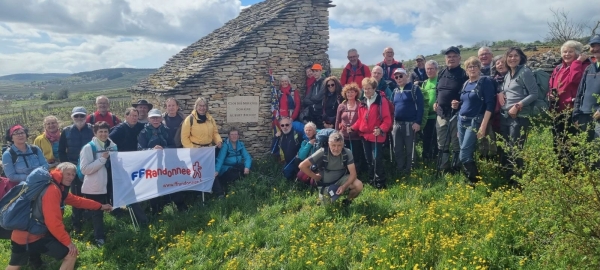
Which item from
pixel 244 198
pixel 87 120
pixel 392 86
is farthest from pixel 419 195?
pixel 87 120

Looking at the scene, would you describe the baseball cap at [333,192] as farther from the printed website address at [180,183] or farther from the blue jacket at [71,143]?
the blue jacket at [71,143]

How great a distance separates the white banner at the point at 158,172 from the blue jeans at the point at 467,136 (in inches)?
202

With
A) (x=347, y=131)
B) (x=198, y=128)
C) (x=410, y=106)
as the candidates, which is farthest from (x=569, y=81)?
(x=198, y=128)

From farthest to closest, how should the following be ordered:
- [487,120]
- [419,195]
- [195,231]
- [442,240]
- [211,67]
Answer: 1. [211,67]
2. [195,231]
3. [419,195]
4. [487,120]
5. [442,240]

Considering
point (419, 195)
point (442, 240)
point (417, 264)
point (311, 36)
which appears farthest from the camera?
point (311, 36)

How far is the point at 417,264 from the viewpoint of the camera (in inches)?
168

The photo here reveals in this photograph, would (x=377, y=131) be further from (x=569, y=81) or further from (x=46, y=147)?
(x=46, y=147)

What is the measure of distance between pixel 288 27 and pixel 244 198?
16.5 feet

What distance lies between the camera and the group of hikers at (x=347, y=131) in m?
5.66

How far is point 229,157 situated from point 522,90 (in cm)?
608

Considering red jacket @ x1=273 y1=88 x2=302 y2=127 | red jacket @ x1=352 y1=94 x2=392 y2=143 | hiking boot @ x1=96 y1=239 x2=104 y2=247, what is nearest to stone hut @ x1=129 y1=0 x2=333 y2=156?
red jacket @ x1=273 y1=88 x2=302 y2=127

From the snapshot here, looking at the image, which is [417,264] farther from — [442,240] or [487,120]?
[487,120]

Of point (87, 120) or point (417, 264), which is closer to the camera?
point (417, 264)

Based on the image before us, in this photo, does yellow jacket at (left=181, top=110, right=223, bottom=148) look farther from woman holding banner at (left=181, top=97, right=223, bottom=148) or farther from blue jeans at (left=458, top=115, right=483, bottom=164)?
blue jeans at (left=458, top=115, right=483, bottom=164)
